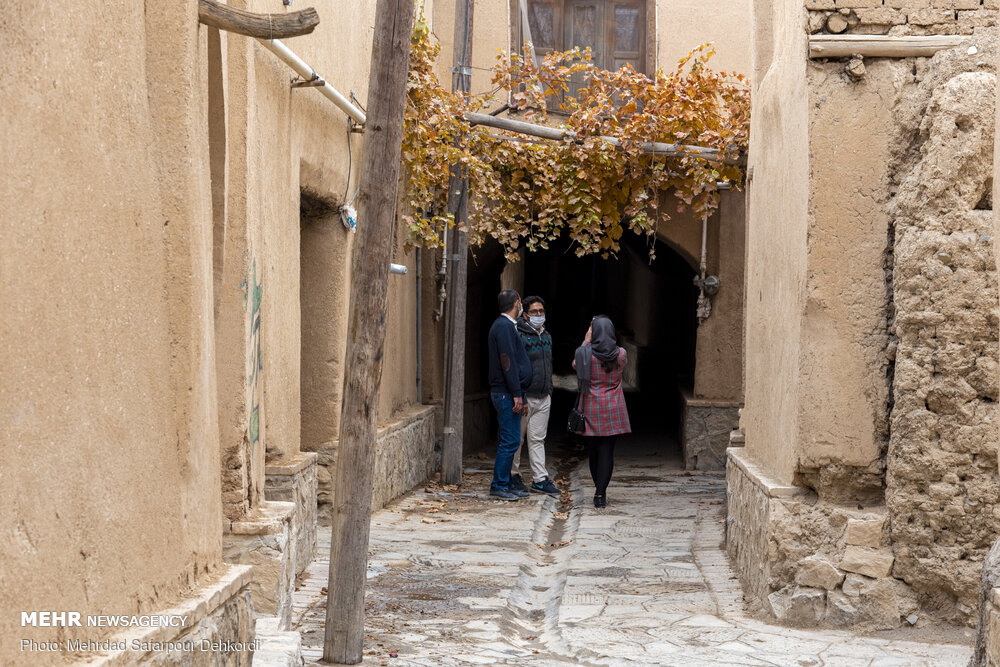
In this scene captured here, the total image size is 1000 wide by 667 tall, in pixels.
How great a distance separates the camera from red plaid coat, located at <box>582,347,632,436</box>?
31.9ft

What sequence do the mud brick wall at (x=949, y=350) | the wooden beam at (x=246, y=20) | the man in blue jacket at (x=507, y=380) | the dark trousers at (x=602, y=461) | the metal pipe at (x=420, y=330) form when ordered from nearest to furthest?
1. the wooden beam at (x=246, y=20)
2. the mud brick wall at (x=949, y=350)
3. the dark trousers at (x=602, y=461)
4. the man in blue jacket at (x=507, y=380)
5. the metal pipe at (x=420, y=330)

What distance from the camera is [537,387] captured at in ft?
34.4

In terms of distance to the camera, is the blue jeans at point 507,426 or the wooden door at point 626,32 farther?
the wooden door at point 626,32

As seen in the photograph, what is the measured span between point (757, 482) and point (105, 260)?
445 cm

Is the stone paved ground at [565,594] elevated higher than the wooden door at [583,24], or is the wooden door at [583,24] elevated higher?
the wooden door at [583,24]

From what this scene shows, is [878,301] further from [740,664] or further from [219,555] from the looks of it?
[219,555]

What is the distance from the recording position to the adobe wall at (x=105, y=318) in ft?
8.20

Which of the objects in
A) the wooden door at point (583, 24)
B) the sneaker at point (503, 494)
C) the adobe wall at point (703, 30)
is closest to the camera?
the sneaker at point (503, 494)

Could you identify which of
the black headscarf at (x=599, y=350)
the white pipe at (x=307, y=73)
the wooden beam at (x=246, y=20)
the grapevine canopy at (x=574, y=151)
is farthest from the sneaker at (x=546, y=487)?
the wooden beam at (x=246, y=20)

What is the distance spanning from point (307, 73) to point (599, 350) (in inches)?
163

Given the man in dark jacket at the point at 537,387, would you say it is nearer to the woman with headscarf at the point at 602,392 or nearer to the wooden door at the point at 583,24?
the woman with headscarf at the point at 602,392

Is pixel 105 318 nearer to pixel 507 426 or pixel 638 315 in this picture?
pixel 507 426

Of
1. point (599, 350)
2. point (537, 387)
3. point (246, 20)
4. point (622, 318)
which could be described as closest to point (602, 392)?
point (599, 350)

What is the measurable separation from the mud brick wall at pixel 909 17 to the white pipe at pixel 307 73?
8.18 ft
